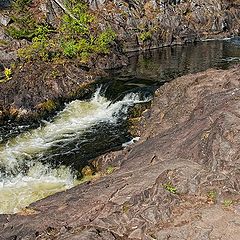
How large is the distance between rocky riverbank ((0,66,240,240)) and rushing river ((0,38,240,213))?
14.7 feet

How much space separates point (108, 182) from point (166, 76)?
28.6 m

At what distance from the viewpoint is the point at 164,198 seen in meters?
14.0

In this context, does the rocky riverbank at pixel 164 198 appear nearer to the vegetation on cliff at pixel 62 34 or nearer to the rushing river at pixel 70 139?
the rushing river at pixel 70 139

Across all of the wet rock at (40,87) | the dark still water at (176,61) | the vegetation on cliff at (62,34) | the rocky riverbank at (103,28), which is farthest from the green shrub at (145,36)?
the wet rock at (40,87)

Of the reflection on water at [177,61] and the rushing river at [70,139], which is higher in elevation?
the reflection on water at [177,61]

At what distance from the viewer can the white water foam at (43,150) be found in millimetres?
21641

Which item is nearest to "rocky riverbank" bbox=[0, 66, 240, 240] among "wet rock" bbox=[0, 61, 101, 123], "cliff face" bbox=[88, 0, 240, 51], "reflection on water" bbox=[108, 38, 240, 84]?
"wet rock" bbox=[0, 61, 101, 123]

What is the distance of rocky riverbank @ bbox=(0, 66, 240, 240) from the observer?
13.0m

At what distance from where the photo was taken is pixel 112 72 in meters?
48.8

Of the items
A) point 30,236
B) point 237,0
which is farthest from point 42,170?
point 237,0

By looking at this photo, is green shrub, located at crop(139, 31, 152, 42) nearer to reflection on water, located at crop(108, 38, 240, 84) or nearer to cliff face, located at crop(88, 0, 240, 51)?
cliff face, located at crop(88, 0, 240, 51)

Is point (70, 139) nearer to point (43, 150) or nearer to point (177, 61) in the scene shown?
point (43, 150)

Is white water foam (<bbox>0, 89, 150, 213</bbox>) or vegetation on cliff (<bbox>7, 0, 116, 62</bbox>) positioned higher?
vegetation on cliff (<bbox>7, 0, 116, 62</bbox>)

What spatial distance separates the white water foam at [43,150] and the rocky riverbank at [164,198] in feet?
13.0
